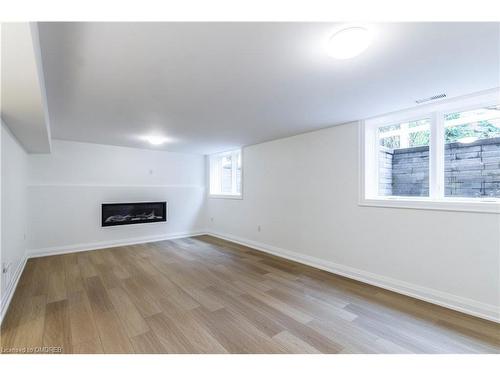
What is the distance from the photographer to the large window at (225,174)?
5.67 m

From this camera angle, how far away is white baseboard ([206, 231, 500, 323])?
221 cm

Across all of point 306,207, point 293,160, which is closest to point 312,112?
point 293,160

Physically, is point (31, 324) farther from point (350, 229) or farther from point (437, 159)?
point (437, 159)

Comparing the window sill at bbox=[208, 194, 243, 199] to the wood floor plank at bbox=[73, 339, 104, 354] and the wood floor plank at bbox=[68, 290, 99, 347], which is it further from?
the wood floor plank at bbox=[73, 339, 104, 354]

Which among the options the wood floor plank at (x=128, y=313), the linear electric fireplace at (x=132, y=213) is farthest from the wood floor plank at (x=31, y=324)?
the linear electric fireplace at (x=132, y=213)

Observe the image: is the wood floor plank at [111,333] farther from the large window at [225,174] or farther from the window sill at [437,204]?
the large window at [225,174]

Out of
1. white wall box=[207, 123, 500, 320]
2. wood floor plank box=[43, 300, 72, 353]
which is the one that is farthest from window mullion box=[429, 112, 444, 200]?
wood floor plank box=[43, 300, 72, 353]

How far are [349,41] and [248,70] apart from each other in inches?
30.0

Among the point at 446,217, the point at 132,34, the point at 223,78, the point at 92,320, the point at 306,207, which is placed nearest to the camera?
the point at 132,34

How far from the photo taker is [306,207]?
12.6ft

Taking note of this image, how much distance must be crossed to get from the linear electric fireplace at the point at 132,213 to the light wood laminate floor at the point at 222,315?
4.63 feet

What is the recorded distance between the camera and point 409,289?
2.67 m
